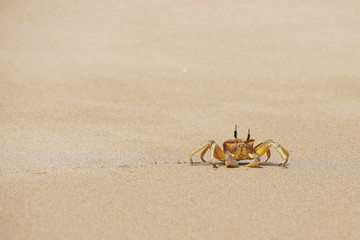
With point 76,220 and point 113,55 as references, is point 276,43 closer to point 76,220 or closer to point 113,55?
point 113,55

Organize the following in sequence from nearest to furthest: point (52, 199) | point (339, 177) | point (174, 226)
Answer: point (174, 226)
point (52, 199)
point (339, 177)

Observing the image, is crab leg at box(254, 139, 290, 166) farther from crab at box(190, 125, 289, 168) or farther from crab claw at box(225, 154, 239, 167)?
crab claw at box(225, 154, 239, 167)

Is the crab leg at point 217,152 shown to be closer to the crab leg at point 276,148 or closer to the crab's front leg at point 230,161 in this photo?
the crab's front leg at point 230,161

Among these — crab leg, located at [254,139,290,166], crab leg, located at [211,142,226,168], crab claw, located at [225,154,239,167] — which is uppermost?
crab leg, located at [254,139,290,166]

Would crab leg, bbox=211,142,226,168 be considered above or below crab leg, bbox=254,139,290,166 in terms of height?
below

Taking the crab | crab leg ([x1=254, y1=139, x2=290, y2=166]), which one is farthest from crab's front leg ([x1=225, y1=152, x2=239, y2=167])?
crab leg ([x1=254, y1=139, x2=290, y2=166])

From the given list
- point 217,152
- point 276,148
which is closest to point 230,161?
point 217,152

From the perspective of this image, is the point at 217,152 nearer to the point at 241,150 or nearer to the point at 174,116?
the point at 241,150

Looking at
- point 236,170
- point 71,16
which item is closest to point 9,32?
point 71,16

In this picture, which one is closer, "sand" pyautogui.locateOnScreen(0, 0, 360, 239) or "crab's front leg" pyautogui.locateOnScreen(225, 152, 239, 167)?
"sand" pyautogui.locateOnScreen(0, 0, 360, 239)
